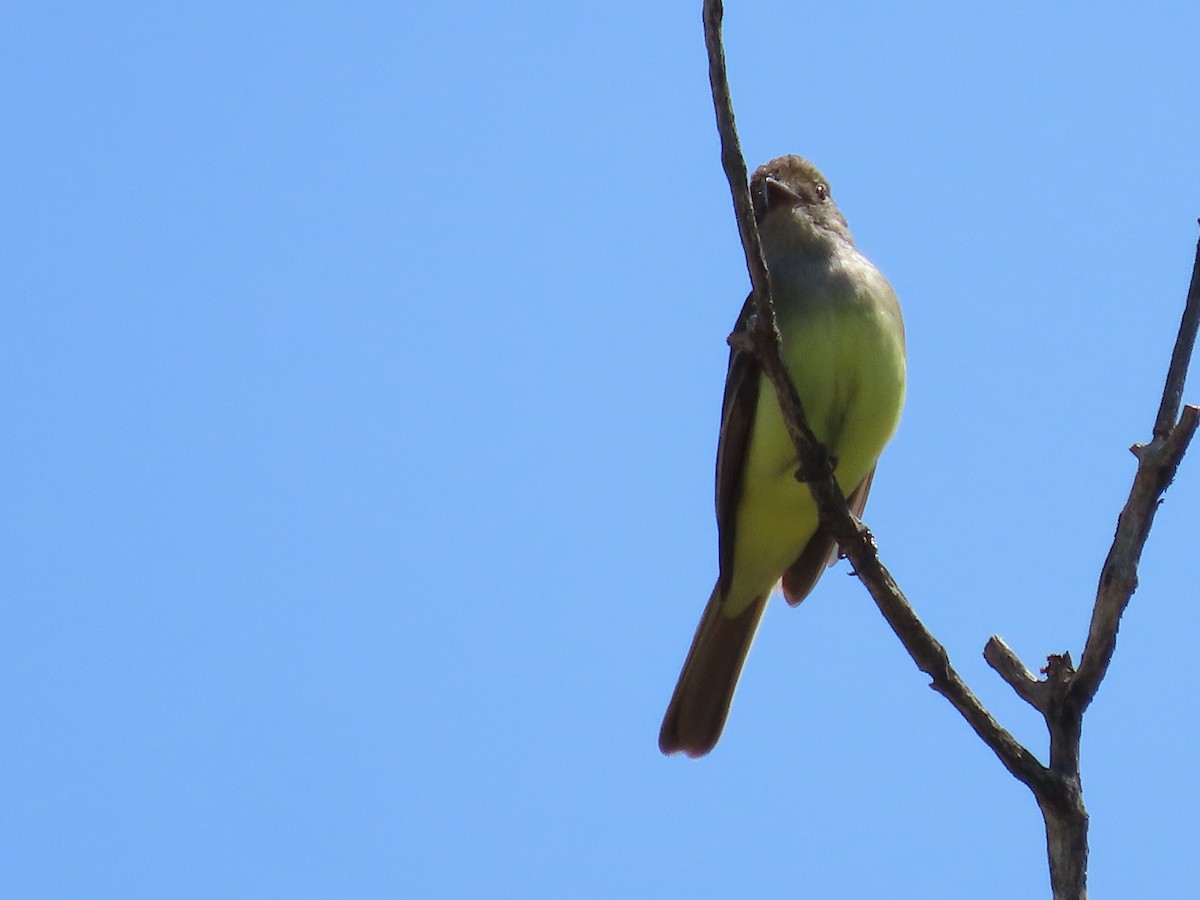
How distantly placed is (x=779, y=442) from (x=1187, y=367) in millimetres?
2223

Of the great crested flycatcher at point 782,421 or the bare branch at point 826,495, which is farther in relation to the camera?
the great crested flycatcher at point 782,421

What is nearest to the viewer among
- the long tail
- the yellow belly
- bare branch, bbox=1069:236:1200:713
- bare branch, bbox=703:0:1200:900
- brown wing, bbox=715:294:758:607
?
bare branch, bbox=703:0:1200:900

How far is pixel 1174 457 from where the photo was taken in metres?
5.26

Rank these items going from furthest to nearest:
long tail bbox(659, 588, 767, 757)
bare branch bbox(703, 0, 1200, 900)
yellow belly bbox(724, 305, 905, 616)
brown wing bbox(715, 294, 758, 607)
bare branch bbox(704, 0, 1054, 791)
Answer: long tail bbox(659, 588, 767, 757)
brown wing bbox(715, 294, 758, 607)
yellow belly bbox(724, 305, 905, 616)
bare branch bbox(703, 0, 1200, 900)
bare branch bbox(704, 0, 1054, 791)

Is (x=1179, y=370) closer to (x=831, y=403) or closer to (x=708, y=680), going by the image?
(x=831, y=403)

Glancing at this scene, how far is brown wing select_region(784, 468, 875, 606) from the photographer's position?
786 centimetres

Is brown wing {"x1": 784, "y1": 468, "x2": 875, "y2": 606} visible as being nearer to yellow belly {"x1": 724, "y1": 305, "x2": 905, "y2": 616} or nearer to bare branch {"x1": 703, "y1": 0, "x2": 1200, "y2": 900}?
yellow belly {"x1": 724, "y1": 305, "x2": 905, "y2": 616}

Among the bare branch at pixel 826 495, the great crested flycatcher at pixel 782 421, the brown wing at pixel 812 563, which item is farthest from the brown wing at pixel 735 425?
the bare branch at pixel 826 495

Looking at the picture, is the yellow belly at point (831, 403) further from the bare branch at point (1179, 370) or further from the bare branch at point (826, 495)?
the bare branch at point (1179, 370)

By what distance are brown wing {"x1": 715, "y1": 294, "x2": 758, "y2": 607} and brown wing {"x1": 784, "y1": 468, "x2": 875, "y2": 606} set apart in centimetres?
55

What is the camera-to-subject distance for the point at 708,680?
26.1ft

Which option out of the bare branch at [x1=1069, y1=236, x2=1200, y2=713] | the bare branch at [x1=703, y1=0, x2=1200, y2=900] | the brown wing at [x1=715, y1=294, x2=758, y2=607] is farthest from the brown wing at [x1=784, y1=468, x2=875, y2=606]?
the bare branch at [x1=1069, y1=236, x2=1200, y2=713]

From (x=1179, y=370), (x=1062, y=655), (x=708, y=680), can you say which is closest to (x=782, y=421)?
(x=708, y=680)

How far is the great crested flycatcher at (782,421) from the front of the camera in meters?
6.95
